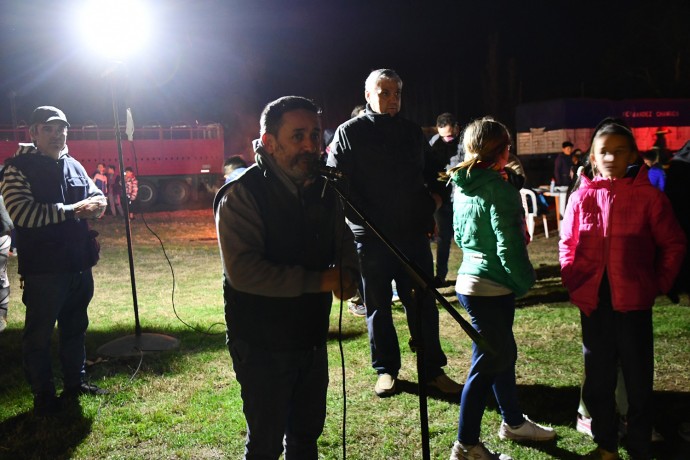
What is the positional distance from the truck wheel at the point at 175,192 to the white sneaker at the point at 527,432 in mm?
21734

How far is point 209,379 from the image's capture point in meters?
4.71

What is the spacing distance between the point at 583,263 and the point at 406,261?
151 cm

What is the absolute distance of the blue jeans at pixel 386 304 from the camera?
4.29 meters

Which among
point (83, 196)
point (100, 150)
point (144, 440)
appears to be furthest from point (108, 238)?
point (144, 440)

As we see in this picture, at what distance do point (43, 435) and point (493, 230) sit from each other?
316cm

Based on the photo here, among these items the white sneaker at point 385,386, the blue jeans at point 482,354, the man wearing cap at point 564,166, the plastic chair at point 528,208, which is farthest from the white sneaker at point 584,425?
the man wearing cap at point 564,166

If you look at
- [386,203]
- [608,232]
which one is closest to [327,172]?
[608,232]

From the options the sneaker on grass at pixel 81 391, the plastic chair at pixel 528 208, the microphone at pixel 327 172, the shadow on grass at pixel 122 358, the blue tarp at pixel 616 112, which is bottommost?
the shadow on grass at pixel 122 358

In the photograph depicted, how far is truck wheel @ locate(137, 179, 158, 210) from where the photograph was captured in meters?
22.6

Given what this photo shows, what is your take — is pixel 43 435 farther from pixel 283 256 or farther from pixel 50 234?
pixel 283 256

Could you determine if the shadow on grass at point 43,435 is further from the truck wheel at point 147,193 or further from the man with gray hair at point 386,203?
the truck wheel at point 147,193

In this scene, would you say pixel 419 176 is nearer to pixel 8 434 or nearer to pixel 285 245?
pixel 285 245

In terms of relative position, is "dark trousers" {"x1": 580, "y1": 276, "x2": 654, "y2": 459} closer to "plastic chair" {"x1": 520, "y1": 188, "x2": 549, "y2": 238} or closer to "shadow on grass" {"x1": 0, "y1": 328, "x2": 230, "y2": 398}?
"plastic chair" {"x1": 520, "y1": 188, "x2": 549, "y2": 238}

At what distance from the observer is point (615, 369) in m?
3.21
